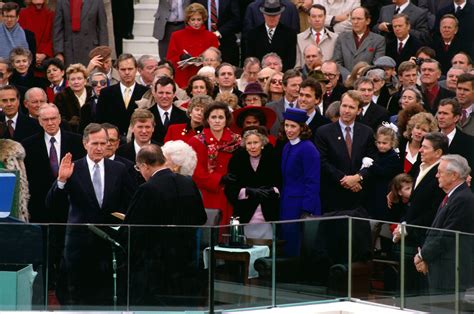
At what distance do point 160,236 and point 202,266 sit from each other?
0.49m

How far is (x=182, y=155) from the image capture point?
17000 mm

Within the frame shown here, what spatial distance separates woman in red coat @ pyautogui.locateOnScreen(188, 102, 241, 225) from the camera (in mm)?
18172

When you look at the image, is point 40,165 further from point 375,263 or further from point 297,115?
point 375,263

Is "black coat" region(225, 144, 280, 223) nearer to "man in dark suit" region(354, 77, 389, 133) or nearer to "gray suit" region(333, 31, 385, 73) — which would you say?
"man in dark suit" region(354, 77, 389, 133)

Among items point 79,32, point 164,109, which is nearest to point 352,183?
point 164,109

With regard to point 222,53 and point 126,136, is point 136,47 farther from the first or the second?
point 126,136

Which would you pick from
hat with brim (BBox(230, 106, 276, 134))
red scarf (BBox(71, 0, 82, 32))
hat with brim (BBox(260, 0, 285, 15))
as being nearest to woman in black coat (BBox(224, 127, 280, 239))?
hat with brim (BBox(230, 106, 276, 134))

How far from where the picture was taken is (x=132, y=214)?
16125mm

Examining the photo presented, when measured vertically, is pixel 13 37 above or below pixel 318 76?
above

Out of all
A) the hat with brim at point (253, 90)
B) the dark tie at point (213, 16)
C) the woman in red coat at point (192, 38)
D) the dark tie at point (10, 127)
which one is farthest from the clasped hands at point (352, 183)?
the dark tie at point (213, 16)

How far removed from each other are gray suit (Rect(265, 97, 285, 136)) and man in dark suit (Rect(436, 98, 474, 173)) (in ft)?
5.97

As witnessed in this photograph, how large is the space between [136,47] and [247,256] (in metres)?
10.2

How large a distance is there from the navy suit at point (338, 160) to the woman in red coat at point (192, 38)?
4.53 m

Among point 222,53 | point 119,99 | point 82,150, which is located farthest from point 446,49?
point 82,150
